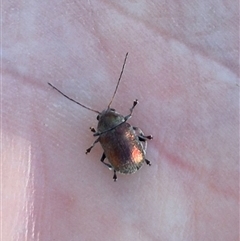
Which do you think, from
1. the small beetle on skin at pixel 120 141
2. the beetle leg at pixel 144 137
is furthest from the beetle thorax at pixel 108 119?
the beetle leg at pixel 144 137

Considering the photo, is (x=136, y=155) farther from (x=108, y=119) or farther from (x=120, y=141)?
(x=108, y=119)

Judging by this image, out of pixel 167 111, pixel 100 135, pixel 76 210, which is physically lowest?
pixel 76 210

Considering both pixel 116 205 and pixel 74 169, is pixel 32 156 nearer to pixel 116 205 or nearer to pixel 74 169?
pixel 74 169

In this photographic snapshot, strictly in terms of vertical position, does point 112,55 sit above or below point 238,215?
above

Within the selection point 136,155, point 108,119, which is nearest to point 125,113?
point 108,119

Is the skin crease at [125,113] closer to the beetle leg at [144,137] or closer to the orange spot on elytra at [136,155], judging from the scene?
the beetle leg at [144,137]

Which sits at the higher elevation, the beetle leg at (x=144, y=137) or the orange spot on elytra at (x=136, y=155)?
the beetle leg at (x=144, y=137)

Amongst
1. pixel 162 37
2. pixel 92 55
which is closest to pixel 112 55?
pixel 92 55

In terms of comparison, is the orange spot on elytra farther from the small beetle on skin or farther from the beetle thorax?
the beetle thorax
